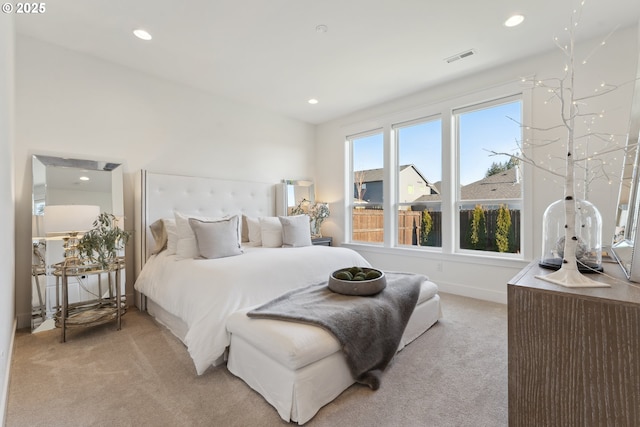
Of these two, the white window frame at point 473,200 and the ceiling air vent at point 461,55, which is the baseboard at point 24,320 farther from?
the ceiling air vent at point 461,55

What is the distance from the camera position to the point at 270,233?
356cm

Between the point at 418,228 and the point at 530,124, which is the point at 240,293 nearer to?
the point at 418,228

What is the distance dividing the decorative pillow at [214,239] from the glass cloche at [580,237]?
2.45 m

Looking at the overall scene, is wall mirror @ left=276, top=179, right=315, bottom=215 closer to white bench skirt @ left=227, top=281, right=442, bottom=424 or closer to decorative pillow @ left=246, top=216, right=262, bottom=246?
decorative pillow @ left=246, top=216, right=262, bottom=246

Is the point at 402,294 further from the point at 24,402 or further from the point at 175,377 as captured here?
the point at 24,402

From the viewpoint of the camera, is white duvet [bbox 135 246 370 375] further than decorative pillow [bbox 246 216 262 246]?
No

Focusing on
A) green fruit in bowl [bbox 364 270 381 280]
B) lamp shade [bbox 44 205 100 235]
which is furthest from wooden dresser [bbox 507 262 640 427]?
lamp shade [bbox 44 205 100 235]

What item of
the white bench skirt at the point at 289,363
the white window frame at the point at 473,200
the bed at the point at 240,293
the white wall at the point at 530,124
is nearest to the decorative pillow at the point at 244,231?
the bed at the point at 240,293

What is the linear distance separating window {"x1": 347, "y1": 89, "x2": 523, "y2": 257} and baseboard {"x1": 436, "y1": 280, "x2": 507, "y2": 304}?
1.58ft

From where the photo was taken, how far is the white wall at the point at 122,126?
271 centimetres

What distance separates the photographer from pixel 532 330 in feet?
3.10

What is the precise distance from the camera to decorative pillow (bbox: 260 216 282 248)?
3536mm

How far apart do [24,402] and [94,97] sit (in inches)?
114

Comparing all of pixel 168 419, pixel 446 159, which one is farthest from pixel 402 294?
pixel 446 159
